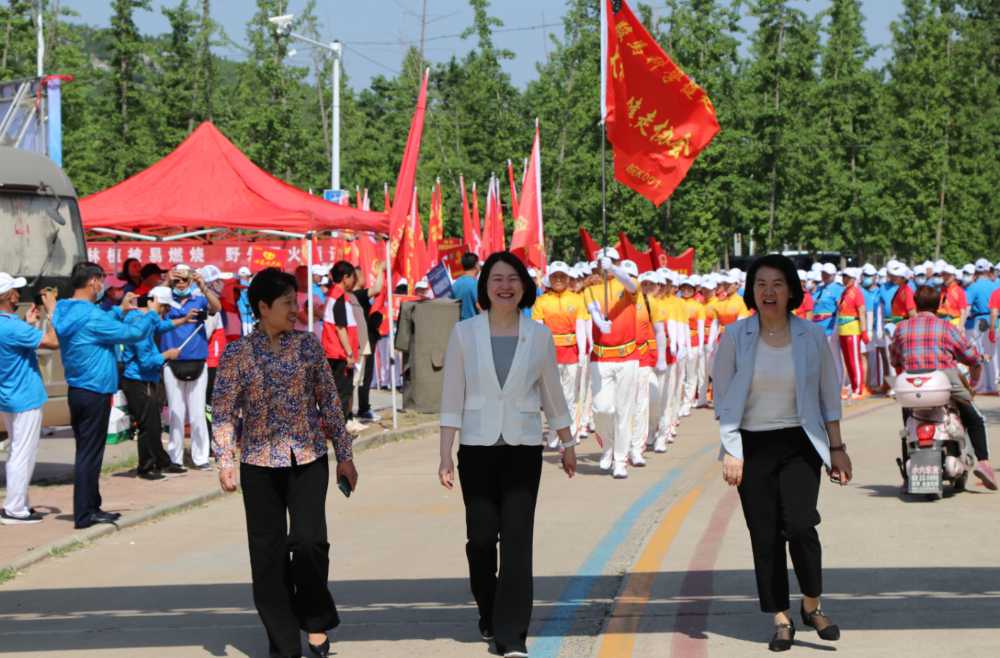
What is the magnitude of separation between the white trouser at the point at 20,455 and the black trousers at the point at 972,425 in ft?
23.6

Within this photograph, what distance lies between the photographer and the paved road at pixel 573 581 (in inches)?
215

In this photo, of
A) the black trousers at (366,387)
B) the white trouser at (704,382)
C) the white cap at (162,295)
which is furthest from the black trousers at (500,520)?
the white trouser at (704,382)

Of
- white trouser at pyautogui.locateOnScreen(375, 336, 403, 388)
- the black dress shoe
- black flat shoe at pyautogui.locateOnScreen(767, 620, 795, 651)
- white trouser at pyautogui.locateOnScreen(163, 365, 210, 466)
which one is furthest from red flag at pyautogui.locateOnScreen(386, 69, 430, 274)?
black flat shoe at pyautogui.locateOnScreen(767, 620, 795, 651)

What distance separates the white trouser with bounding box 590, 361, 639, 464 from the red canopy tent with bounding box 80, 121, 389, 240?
188 inches

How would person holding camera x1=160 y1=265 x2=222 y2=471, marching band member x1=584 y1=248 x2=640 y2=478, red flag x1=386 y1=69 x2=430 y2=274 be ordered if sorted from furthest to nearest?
1. red flag x1=386 y1=69 x2=430 y2=274
2. person holding camera x1=160 y1=265 x2=222 y2=471
3. marching band member x1=584 y1=248 x2=640 y2=478

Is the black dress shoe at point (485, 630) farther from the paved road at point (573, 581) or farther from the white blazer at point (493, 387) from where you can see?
the white blazer at point (493, 387)

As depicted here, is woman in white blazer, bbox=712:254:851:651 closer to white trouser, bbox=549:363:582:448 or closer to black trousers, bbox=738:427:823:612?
black trousers, bbox=738:427:823:612

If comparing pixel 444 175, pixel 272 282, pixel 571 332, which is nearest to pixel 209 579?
pixel 272 282

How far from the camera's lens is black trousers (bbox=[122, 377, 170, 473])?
409 inches

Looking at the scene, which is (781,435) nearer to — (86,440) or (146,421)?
(86,440)

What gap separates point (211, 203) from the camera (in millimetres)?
14359

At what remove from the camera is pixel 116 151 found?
34.9m

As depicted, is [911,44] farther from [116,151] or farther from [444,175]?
[116,151]

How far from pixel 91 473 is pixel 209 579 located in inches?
73.4
